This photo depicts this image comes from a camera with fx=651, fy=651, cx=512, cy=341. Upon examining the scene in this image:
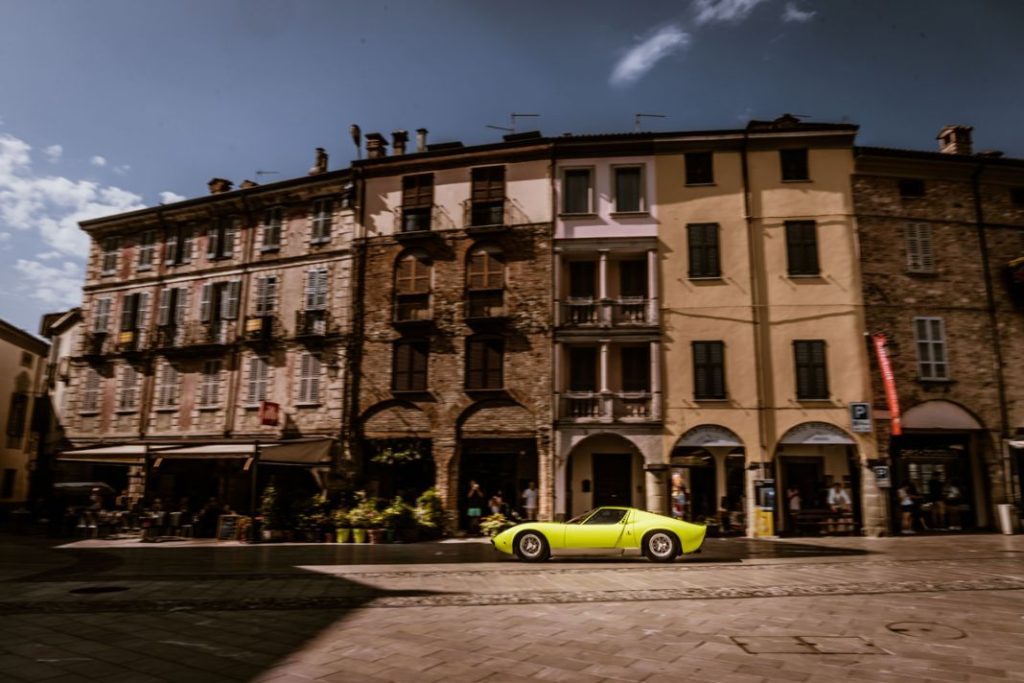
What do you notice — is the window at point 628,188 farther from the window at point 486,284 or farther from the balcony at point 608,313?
the window at point 486,284

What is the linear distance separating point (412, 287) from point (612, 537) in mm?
13693

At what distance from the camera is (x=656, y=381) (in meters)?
22.3

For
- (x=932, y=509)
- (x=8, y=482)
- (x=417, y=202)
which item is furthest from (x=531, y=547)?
(x=8, y=482)

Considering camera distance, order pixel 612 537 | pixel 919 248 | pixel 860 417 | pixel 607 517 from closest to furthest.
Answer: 1. pixel 612 537
2. pixel 607 517
3. pixel 860 417
4. pixel 919 248

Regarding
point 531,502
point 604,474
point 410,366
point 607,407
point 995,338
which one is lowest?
point 531,502

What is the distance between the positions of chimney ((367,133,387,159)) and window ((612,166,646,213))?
388 inches

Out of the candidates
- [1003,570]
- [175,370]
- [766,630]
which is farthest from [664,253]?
[175,370]

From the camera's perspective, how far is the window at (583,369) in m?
23.5

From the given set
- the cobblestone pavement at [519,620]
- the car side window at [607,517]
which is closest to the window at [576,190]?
the car side window at [607,517]

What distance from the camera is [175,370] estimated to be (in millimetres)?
27547

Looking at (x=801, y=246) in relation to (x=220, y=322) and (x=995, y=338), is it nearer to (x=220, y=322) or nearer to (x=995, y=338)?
(x=995, y=338)

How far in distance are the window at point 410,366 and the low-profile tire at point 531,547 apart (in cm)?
1027

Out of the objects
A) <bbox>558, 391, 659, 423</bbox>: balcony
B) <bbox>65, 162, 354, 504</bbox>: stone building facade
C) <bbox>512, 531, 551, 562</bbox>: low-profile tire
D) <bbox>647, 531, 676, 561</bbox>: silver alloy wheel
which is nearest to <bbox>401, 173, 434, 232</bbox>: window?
<bbox>65, 162, 354, 504</bbox>: stone building facade

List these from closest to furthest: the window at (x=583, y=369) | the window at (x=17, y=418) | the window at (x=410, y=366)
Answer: the window at (x=583, y=369) → the window at (x=410, y=366) → the window at (x=17, y=418)
